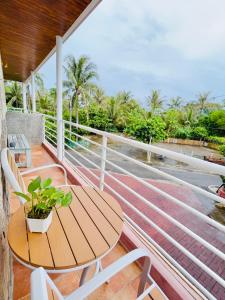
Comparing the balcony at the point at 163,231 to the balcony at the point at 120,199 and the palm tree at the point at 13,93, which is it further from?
the palm tree at the point at 13,93

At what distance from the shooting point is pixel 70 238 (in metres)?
0.86

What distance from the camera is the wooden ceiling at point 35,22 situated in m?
2.48

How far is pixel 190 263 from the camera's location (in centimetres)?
343

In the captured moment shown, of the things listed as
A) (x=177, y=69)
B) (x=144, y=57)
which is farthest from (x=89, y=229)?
(x=177, y=69)

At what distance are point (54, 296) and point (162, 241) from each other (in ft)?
12.8

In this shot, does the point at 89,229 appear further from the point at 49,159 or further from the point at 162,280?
the point at 49,159

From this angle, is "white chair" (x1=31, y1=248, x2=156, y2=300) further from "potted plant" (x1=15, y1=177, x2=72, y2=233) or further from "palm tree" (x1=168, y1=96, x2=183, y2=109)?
"palm tree" (x1=168, y1=96, x2=183, y2=109)

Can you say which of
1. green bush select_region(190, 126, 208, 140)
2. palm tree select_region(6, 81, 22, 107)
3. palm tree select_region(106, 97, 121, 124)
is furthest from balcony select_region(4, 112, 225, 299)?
green bush select_region(190, 126, 208, 140)

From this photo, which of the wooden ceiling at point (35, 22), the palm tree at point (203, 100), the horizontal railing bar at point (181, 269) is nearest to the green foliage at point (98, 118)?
the palm tree at point (203, 100)

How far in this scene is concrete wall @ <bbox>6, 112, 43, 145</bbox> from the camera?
5.06m

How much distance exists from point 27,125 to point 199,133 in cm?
2600

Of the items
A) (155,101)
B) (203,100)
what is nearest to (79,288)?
(155,101)

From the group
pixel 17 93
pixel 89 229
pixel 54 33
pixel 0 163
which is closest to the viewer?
pixel 89 229

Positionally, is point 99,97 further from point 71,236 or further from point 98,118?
point 71,236
